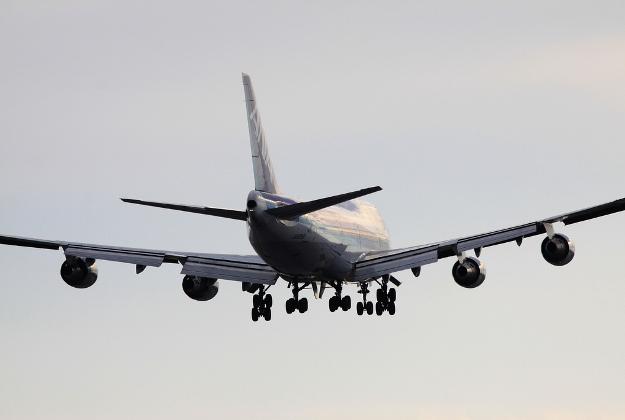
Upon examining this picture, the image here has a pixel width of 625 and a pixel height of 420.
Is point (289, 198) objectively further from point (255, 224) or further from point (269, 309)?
point (269, 309)

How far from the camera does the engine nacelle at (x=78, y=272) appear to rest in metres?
54.3

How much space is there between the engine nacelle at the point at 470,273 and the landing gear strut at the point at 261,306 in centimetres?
938

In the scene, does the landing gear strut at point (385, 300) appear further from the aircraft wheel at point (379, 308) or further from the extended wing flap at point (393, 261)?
the extended wing flap at point (393, 261)

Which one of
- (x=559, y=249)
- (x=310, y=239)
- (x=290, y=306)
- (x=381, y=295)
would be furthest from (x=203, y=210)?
(x=381, y=295)

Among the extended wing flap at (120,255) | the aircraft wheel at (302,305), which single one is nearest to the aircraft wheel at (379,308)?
the aircraft wheel at (302,305)

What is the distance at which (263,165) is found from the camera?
54188 millimetres

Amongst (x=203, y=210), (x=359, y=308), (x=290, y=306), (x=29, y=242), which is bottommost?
(x=290, y=306)

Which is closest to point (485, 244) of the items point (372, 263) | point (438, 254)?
point (438, 254)

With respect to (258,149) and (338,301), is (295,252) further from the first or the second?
(338,301)

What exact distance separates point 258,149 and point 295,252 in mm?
5468

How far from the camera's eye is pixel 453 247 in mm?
53781

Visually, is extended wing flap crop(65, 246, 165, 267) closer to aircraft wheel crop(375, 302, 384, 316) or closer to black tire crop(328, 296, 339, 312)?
black tire crop(328, 296, 339, 312)

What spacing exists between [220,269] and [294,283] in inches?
140

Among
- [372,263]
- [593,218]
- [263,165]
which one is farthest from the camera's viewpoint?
[372,263]
